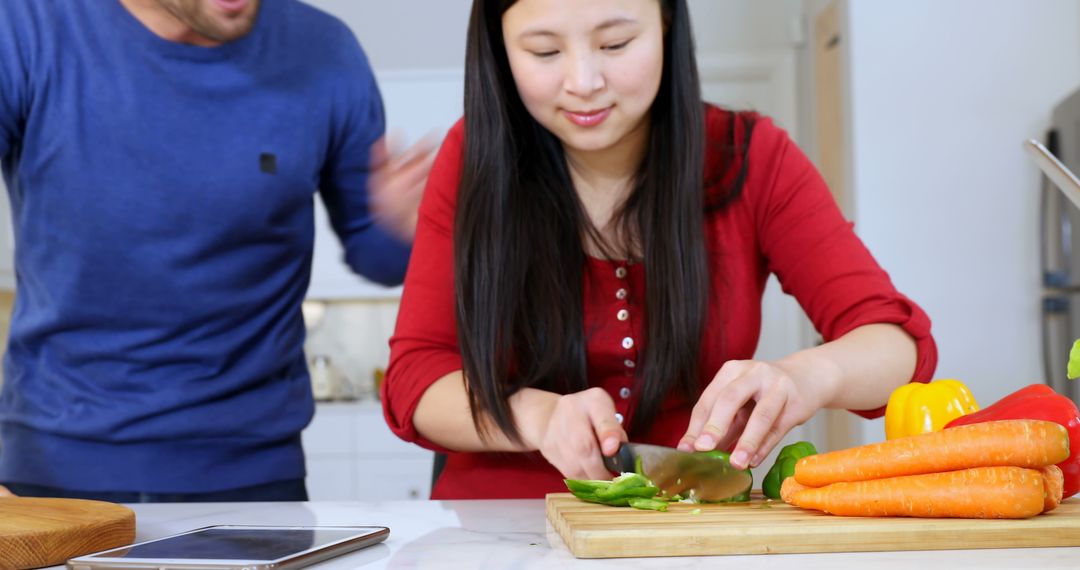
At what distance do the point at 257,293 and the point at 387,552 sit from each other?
856 mm

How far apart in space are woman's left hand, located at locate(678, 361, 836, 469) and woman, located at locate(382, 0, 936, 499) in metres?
0.10

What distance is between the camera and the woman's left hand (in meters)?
1.12

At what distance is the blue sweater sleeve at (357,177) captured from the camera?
1866 millimetres

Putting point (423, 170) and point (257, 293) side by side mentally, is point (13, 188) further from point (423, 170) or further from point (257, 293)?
point (423, 170)

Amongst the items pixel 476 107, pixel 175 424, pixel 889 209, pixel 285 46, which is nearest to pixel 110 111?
pixel 285 46

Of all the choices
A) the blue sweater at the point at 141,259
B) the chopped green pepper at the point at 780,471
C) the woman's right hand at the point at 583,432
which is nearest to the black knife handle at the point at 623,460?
the woman's right hand at the point at 583,432

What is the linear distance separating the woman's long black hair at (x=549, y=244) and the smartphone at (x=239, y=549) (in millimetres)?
421

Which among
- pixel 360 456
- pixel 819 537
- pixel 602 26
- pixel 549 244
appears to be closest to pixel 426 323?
pixel 549 244

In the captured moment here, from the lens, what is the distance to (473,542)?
100cm

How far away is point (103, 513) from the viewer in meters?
1.00

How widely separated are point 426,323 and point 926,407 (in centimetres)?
63

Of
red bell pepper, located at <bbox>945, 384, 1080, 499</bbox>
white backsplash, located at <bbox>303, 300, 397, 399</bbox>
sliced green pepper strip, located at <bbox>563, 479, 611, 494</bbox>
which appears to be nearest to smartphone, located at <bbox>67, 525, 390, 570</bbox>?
sliced green pepper strip, located at <bbox>563, 479, 611, 494</bbox>

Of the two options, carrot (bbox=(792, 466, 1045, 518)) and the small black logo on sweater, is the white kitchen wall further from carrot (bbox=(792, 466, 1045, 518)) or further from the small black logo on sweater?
carrot (bbox=(792, 466, 1045, 518))

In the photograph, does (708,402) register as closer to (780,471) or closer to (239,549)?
(780,471)
